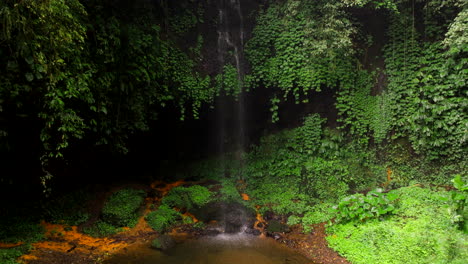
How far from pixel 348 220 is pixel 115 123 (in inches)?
249

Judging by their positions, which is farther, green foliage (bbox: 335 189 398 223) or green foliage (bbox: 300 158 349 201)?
green foliage (bbox: 300 158 349 201)

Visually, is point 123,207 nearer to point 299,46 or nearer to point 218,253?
point 218,253

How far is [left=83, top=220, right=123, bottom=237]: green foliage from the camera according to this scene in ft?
22.2

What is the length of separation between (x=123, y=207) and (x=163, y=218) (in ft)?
4.06

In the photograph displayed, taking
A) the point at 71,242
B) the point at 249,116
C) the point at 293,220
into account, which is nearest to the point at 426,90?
the point at 293,220

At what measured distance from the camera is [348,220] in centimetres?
653

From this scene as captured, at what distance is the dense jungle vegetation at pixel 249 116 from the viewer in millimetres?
5023

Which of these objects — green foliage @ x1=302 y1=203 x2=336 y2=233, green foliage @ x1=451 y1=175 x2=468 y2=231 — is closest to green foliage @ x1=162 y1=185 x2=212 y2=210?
green foliage @ x1=302 y1=203 x2=336 y2=233

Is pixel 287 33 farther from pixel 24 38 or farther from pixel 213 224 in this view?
pixel 24 38

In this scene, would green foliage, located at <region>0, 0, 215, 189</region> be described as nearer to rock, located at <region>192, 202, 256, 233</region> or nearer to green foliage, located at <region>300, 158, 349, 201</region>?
rock, located at <region>192, 202, 256, 233</region>

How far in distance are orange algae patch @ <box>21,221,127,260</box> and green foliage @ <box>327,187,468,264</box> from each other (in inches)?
211

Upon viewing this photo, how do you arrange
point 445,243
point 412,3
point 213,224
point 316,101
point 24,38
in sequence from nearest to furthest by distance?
1. point 24,38
2. point 445,243
3. point 213,224
4. point 412,3
5. point 316,101

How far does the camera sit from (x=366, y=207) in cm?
635

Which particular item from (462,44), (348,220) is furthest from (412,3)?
(348,220)
